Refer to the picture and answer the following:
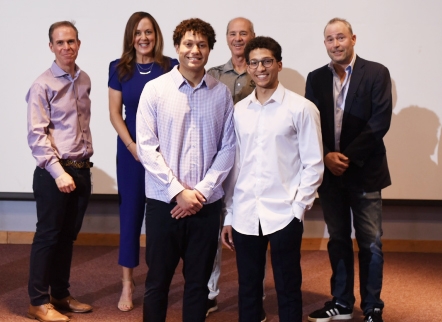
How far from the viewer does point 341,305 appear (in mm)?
3537

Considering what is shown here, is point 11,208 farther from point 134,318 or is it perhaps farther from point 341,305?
point 341,305

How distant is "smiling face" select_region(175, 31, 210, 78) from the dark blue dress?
0.82 m

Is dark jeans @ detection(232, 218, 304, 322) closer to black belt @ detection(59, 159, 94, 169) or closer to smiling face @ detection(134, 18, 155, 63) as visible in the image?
black belt @ detection(59, 159, 94, 169)

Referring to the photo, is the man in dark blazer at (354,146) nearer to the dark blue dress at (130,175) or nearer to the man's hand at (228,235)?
the man's hand at (228,235)

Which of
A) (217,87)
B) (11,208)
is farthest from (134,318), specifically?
(11,208)

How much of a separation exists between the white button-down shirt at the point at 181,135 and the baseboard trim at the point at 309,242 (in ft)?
8.13

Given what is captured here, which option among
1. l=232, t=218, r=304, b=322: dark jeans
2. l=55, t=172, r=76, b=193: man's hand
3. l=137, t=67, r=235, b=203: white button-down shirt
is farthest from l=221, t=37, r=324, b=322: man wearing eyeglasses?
l=55, t=172, r=76, b=193: man's hand

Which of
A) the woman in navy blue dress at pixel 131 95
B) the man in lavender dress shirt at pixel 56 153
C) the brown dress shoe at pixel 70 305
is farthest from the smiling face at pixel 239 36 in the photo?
the brown dress shoe at pixel 70 305

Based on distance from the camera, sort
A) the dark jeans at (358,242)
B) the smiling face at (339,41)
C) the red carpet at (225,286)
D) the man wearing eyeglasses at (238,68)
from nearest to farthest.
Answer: the smiling face at (339,41) → the dark jeans at (358,242) → the man wearing eyeglasses at (238,68) → the red carpet at (225,286)

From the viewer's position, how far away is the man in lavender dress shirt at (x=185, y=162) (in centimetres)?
268

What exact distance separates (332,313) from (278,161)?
4.07ft

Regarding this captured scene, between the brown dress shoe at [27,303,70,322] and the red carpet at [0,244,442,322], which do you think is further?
the red carpet at [0,244,442,322]

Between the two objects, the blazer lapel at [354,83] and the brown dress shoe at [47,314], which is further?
the brown dress shoe at [47,314]

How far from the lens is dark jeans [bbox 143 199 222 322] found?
2.71m
